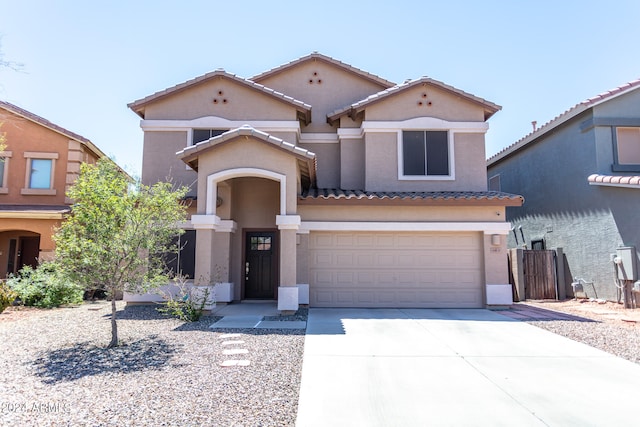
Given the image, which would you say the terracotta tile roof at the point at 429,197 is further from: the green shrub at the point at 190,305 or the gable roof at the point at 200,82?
the green shrub at the point at 190,305

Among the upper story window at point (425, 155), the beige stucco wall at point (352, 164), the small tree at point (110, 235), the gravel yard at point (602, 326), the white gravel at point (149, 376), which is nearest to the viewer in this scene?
the white gravel at point (149, 376)

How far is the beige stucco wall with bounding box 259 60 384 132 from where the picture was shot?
1579 centimetres

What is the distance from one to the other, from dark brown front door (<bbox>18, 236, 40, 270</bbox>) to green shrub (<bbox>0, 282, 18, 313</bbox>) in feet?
20.7

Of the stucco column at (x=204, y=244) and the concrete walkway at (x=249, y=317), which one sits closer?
the concrete walkway at (x=249, y=317)

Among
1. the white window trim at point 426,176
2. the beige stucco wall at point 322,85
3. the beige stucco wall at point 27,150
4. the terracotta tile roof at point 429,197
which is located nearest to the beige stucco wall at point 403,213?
the terracotta tile roof at point 429,197

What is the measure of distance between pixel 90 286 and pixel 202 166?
4.53 meters

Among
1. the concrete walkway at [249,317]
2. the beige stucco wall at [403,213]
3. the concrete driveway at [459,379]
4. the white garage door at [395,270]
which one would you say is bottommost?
the concrete driveway at [459,379]

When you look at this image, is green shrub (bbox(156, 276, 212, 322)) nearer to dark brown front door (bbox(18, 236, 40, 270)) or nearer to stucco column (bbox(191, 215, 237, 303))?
stucco column (bbox(191, 215, 237, 303))

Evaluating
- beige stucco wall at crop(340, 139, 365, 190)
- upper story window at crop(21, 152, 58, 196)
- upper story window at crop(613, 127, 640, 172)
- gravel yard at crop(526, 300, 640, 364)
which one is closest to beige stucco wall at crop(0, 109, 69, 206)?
upper story window at crop(21, 152, 58, 196)

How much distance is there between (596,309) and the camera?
42.4 feet

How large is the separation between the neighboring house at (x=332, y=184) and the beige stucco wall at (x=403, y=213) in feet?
0.10

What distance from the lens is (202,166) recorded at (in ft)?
37.6

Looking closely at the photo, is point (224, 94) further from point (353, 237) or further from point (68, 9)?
point (353, 237)

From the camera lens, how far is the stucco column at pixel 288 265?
1077 centimetres
